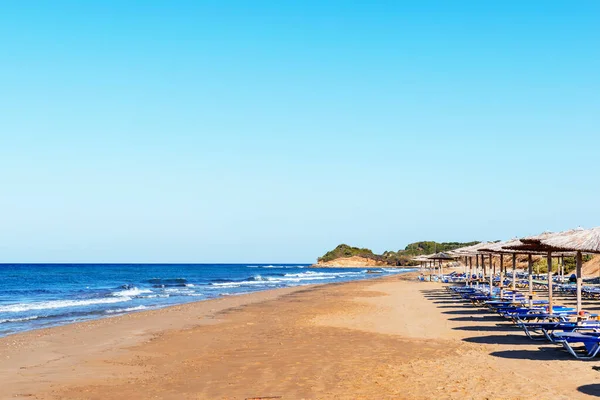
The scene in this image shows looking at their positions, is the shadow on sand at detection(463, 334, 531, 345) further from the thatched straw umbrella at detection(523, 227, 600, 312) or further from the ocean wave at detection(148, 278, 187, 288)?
the ocean wave at detection(148, 278, 187, 288)

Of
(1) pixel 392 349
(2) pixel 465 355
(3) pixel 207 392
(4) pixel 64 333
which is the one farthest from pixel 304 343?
(4) pixel 64 333

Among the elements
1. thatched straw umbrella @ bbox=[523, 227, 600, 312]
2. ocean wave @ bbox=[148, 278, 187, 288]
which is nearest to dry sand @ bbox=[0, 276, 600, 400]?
thatched straw umbrella @ bbox=[523, 227, 600, 312]

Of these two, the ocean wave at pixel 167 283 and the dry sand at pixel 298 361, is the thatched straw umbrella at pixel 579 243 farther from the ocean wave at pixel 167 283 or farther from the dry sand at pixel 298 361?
the ocean wave at pixel 167 283

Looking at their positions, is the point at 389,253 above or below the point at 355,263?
above

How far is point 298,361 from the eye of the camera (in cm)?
1059

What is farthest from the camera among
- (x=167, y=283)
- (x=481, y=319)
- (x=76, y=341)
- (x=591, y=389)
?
(x=167, y=283)

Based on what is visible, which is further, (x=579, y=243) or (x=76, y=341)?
(x=76, y=341)

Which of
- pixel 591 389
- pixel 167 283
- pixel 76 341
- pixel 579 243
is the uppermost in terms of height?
pixel 579 243

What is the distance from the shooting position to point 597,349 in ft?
31.1

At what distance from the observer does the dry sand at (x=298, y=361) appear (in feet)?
27.0

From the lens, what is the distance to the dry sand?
27.0 ft

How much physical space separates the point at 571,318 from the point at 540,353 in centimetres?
182

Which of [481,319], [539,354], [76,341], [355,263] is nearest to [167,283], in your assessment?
[76,341]

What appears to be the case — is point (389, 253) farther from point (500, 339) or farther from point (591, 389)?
point (591, 389)
